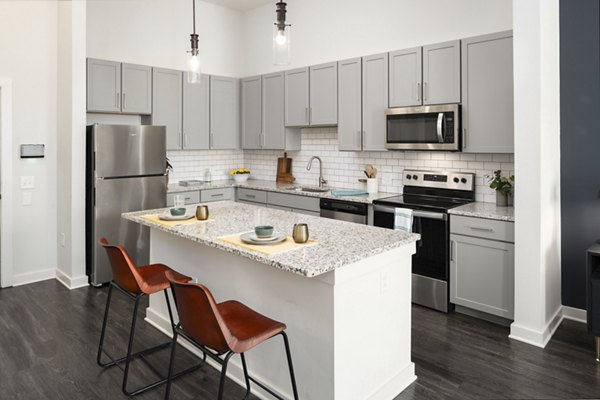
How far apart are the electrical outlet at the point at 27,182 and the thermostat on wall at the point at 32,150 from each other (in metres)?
0.24

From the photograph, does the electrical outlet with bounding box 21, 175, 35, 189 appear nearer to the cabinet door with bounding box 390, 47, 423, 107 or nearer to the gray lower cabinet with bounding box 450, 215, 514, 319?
the cabinet door with bounding box 390, 47, 423, 107

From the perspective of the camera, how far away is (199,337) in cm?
217

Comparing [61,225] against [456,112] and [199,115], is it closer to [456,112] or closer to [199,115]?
[199,115]

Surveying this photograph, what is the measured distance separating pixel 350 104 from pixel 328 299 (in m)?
3.12

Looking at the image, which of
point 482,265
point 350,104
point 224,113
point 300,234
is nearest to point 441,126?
point 350,104

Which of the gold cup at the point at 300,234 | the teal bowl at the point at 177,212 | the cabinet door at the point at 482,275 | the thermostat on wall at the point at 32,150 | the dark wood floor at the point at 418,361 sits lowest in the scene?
the dark wood floor at the point at 418,361

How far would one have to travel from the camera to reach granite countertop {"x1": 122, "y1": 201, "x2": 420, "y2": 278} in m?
2.17

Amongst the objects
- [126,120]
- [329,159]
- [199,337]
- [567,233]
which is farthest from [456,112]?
[126,120]

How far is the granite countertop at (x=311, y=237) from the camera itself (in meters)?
2.17

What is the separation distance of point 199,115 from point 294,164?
1.43 m

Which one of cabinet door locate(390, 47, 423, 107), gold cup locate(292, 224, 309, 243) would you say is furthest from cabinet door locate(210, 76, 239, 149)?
gold cup locate(292, 224, 309, 243)

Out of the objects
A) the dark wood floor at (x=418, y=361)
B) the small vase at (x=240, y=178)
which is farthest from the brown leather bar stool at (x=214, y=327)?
the small vase at (x=240, y=178)

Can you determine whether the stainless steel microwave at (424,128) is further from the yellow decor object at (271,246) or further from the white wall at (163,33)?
the white wall at (163,33)

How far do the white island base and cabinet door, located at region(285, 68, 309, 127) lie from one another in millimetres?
2880
